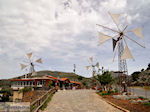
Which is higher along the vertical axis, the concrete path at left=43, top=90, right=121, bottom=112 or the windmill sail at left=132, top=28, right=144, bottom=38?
the windmill sail at left=132, top=28, right=144, bottom=38

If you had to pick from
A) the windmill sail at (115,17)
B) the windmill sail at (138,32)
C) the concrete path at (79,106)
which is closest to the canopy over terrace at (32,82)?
the concrete path at (79,106)

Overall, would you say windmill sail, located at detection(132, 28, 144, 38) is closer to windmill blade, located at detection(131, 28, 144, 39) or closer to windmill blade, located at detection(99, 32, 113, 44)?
windmill blade, located at detection(131, 28, 144, 39)

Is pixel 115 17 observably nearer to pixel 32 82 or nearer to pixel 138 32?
pixel 138 32

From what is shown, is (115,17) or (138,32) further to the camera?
(115,17)

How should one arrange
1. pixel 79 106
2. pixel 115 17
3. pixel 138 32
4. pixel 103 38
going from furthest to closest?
pixel 115 17 < pixel 103 38 < pixel 138 32 < pixel 79 106

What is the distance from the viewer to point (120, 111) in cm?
987

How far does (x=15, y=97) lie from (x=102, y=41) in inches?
779

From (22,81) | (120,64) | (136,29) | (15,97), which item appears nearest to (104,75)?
(120,64)

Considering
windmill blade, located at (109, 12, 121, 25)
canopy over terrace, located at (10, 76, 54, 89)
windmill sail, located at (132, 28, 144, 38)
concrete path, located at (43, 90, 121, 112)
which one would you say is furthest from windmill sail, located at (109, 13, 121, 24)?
canopy over terrace, located at (10, 76, 54, 89)

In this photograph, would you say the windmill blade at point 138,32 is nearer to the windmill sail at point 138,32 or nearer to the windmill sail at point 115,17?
the windmill sail at point 138,32

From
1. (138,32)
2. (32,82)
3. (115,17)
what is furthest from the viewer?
(32,82)

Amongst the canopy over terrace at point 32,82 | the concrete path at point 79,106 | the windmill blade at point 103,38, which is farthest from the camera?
the canopy over terrace at point 32,82

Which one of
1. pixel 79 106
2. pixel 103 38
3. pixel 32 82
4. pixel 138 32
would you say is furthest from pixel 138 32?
pixel 32 82

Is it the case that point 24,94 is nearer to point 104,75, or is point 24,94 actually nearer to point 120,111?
point 104,75
